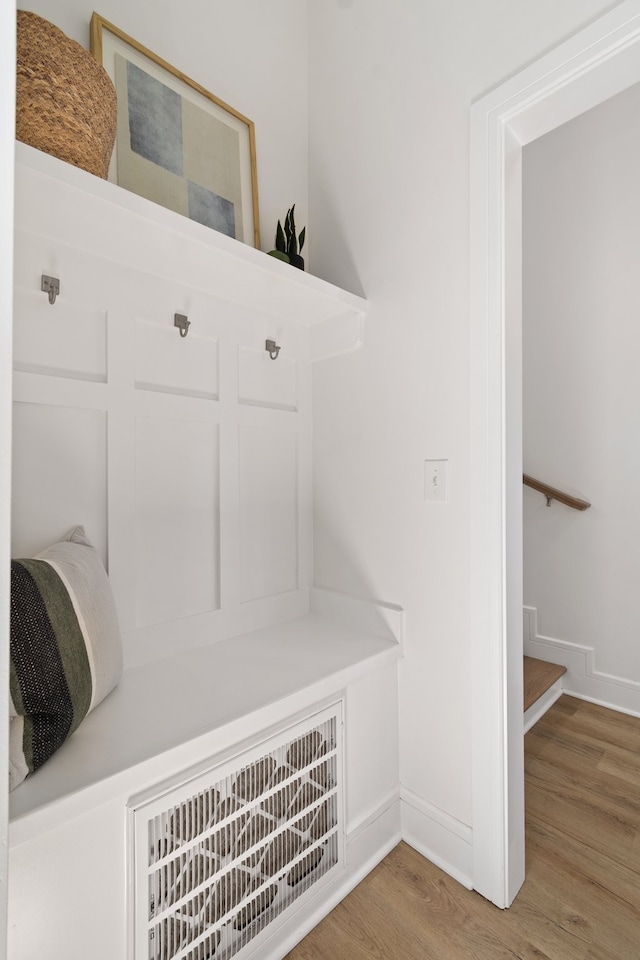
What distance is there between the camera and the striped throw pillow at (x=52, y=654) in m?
0.76

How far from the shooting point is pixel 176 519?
1.37 metres

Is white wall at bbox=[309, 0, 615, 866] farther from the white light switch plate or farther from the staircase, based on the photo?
the staircase

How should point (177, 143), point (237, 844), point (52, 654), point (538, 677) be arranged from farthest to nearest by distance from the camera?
point (538, 677), point (177, 143), point (237, 844), point (52, 654)

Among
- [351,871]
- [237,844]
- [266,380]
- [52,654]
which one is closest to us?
[52,654]

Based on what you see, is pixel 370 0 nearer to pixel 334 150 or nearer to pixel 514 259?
pixel 334 150

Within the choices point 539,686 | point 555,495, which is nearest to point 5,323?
point 539,686

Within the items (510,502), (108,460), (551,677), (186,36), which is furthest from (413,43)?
(551,677)

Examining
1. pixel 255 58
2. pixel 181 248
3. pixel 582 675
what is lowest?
pixel 582 675

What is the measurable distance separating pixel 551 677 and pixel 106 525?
1953 millimetres

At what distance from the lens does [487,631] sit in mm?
1224

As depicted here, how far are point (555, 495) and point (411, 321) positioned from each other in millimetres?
1337

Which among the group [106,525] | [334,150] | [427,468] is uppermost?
[334,150]

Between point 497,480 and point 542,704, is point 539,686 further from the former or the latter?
point 497,480

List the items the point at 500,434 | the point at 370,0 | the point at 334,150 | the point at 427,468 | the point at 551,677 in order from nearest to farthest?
the point at 500,434, the point at 427,468, the point at 370,0, the point at 334,150, the point at 551,677
